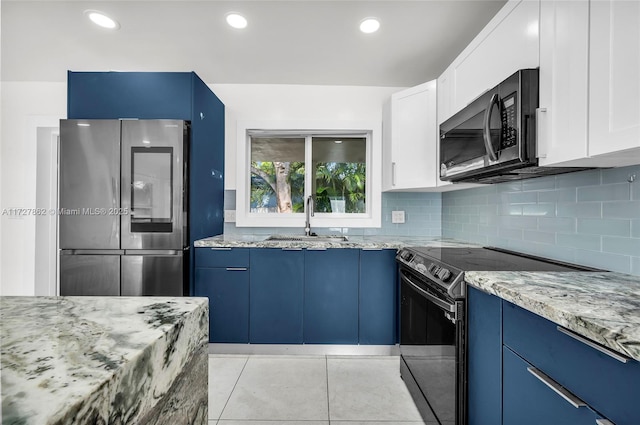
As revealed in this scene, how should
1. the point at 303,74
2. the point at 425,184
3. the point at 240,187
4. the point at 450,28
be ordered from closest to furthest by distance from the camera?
the point at 450,28
the point at 425,184
the point at 303,74
the point at 240,187

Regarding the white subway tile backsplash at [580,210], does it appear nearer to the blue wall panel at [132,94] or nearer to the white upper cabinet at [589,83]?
the white upper cabinet at [589,83]

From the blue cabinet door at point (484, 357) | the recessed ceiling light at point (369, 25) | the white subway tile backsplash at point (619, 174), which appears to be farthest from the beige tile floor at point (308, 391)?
the recessed ceiling light at point (369, 25)

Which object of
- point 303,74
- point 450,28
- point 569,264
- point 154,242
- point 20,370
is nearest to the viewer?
point 20,370

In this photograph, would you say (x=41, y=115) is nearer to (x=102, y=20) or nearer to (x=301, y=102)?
(x=102, y=20)

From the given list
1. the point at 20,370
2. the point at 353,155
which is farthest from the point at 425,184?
the point at 20,370

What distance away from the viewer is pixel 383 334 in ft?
7.84

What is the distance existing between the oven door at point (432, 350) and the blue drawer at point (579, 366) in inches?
13.3

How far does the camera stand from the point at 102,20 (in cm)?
203

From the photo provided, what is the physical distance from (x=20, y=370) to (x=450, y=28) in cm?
254

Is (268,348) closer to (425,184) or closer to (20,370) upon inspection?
(425,184)

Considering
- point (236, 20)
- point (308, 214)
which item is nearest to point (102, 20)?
point (236, 20)

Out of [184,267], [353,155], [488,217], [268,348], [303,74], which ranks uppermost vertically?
[303,74]

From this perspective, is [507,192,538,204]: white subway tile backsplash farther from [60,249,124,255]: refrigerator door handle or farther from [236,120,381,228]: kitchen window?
[60,249,124,255]: refrigerator door handle

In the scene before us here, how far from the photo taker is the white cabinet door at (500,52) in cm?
130
